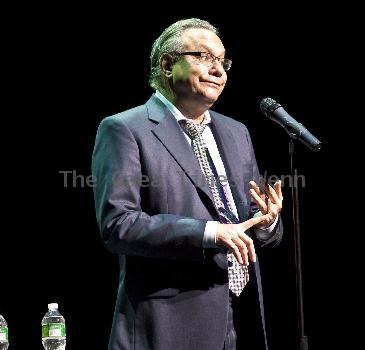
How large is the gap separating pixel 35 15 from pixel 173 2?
810mm

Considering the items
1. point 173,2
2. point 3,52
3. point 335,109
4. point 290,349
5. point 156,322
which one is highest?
point 173,2

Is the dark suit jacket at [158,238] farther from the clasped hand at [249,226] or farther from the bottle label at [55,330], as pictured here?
the bottle label at [55,330]

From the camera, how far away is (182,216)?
7.76 feet

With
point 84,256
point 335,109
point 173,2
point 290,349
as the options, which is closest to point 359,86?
point 335,109

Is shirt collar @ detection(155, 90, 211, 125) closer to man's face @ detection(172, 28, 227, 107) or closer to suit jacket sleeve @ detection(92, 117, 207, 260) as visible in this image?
man's face @ detection(172, 28, 227, 107)

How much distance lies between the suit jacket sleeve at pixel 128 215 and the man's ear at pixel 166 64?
1.21ft

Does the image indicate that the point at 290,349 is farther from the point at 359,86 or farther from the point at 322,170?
the point at 359,86

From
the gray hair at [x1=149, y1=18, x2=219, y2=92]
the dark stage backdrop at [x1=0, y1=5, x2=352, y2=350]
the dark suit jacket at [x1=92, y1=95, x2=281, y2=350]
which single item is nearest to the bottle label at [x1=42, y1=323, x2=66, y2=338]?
the dark stage backdrop at [x1=0, y1=5, x2=352, y2=350]

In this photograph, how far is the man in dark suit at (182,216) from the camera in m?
2.31

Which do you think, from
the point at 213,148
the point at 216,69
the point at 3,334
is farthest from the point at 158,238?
the point at 3,334

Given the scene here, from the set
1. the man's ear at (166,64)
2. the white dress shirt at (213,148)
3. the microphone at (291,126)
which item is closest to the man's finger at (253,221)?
the white dress shirt at (213,148)

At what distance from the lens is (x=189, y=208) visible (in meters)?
2.46

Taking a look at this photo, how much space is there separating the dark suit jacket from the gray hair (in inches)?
12.5

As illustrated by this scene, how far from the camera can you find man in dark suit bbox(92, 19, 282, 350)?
2314 mm
